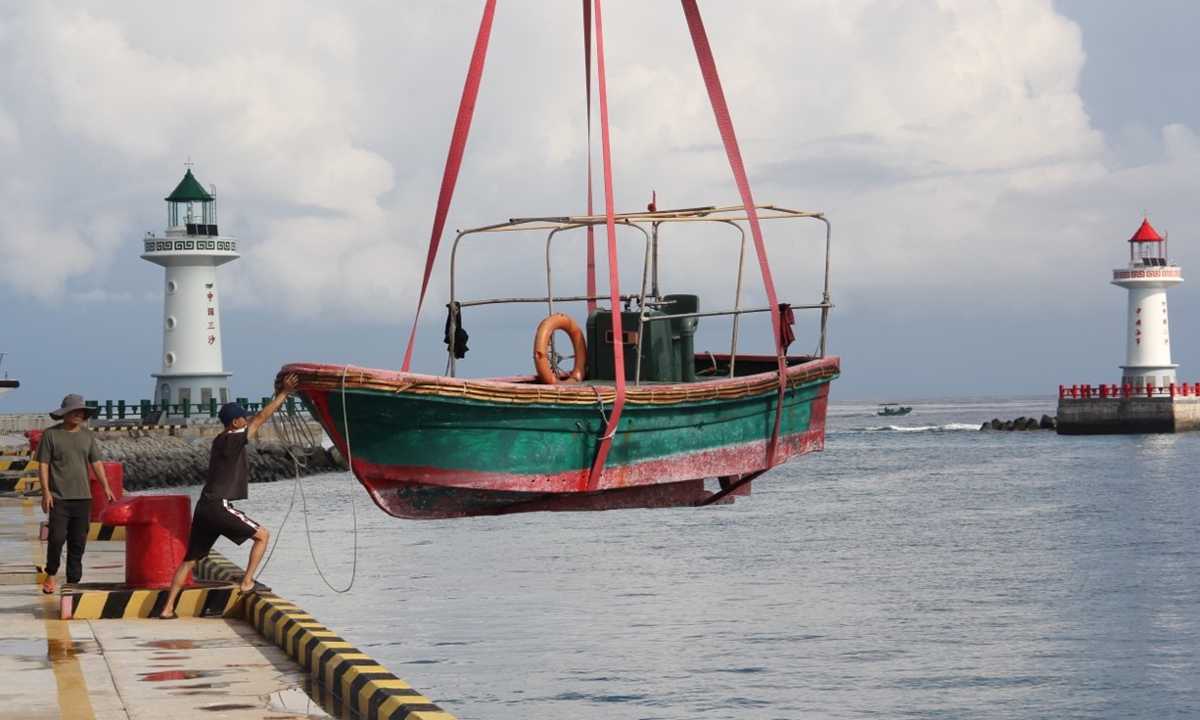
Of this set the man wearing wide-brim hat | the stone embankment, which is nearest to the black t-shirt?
the man wearing wide-brim hat

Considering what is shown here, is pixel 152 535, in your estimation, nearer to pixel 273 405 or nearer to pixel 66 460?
pixel 66 460

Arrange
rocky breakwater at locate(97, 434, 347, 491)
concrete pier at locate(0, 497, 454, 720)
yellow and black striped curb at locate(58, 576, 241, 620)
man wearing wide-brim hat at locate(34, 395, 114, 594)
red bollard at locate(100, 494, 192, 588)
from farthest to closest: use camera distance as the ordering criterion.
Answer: rocky breakwater at locate(97, 434, 347, 491) < man wearing wide-brim hat at locate(34, 395, 114, 594) < red bollard at locate(100, 494, 192, 588) < yellow and black striped curb at locate(58, 576, 241, 620) < concrete pier at locate(0, 497, 454, 720)

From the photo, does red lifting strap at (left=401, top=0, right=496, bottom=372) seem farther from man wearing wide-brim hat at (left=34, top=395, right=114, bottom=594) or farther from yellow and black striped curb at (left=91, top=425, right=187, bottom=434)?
yellow and black striped curb at (left=91, top=425, right=187, bottom=434)

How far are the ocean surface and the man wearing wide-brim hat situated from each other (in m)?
1.88

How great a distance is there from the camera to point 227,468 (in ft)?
32.7

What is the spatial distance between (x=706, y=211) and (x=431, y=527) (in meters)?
17.5

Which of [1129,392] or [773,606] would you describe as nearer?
[773,606]


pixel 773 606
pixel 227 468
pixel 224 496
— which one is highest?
pixel 227 468

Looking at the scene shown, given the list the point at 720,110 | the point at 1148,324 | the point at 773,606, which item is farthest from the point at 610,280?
the point at 1148,324

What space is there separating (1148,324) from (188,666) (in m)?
60.3

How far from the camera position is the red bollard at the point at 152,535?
10352 millimetres

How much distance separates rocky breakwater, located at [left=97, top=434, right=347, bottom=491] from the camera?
41.0 metres

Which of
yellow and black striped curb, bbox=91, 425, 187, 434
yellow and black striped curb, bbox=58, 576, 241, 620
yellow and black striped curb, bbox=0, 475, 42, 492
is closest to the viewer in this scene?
yellow and black striped curb, bbox=58, 576, 241, 620

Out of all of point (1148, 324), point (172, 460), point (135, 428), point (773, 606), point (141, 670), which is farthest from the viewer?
point (1148, 324)
